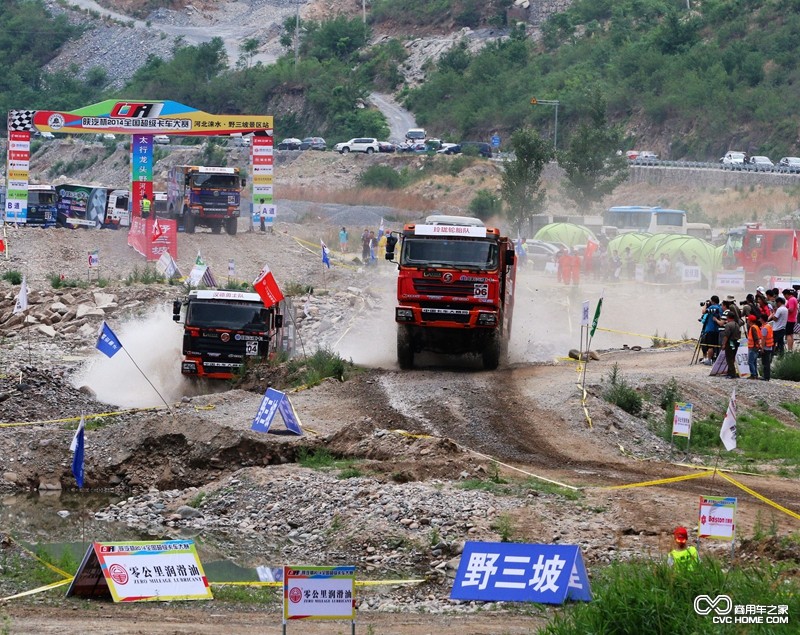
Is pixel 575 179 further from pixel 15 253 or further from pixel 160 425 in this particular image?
pixel 160 425

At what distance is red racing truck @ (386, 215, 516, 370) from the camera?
26.1 m

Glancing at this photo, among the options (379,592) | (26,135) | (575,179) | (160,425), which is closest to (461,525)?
(379,592)

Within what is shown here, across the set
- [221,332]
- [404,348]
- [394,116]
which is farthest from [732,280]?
[394,116]

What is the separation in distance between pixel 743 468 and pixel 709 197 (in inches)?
2445

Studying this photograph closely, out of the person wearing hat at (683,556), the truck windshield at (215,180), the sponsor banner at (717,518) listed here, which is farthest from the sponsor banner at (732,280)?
the person wearing hat at (683,556)

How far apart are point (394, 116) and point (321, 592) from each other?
108096 mm

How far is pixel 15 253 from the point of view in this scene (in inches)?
1964

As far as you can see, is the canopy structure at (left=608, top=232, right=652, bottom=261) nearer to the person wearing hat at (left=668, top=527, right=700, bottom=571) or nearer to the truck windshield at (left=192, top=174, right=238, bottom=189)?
the truck windshield at (left=192, top=174, right=238, bottom=189)

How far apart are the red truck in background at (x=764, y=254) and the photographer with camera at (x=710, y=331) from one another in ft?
59.8

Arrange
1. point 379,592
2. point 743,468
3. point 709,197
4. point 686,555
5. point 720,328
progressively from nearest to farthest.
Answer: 1. point 686,555
2. point 379,592
3. point 743,468
4. point 720,328
5. point 709,197

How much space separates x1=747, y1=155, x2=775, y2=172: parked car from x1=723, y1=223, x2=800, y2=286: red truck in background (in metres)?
33.6

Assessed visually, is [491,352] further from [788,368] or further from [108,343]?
[108,343]

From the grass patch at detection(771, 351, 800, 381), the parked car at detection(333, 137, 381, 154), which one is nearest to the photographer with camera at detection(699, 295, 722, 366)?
the grass patch at detection(771, 351, 800, 381)

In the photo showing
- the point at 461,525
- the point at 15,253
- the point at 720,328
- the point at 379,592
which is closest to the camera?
the point at 379,592
